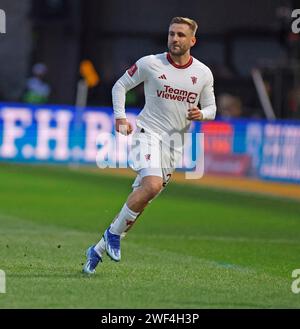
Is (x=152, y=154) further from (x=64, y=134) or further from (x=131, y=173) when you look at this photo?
(x=64, y=134)

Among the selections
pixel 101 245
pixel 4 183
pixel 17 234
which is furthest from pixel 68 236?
pixel 4 183

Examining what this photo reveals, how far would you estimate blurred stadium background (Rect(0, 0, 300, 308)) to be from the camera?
490 inches

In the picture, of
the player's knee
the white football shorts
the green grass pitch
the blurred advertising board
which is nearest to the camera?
the green grass pitch

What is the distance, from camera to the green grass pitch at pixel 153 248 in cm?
1130

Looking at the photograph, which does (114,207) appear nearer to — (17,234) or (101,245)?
(17,234)

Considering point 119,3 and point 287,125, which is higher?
point 119,3

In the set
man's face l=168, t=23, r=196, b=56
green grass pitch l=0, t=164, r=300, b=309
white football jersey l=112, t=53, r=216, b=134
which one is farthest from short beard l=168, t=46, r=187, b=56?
green grass pitch l=0, t=164, r=300, b=309

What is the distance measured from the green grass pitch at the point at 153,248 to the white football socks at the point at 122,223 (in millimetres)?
280

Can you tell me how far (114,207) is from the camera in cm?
2169

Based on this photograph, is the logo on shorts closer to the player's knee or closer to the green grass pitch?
the player's knee

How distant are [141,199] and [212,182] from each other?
1682 cm

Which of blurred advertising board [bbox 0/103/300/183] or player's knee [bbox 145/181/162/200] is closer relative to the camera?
player's knee [bbox 145/181/162/200]

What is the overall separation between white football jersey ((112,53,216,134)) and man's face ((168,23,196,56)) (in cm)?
22

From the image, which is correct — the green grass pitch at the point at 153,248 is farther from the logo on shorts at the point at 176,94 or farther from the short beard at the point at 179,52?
the short beard at the point at 179,52
